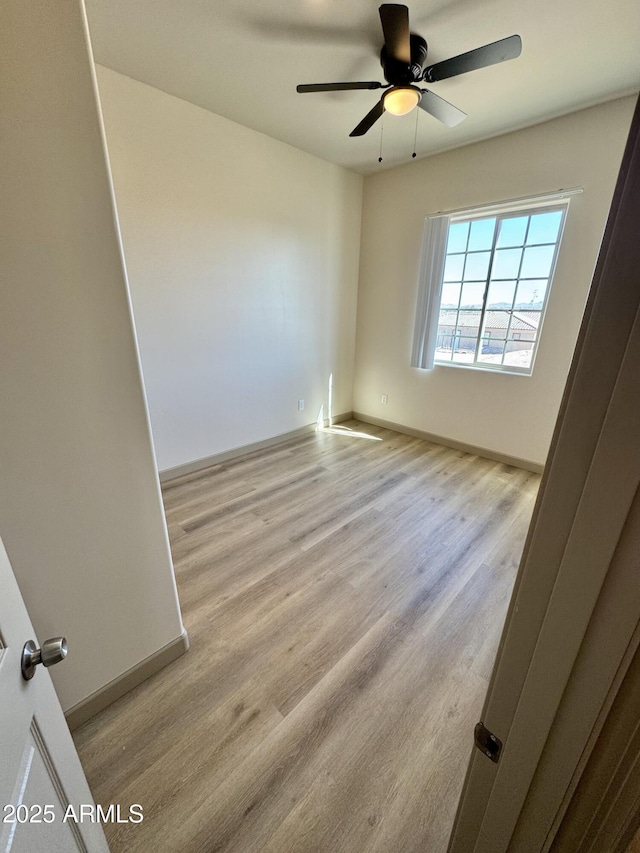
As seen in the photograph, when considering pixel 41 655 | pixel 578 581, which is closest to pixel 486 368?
pixel 578 581

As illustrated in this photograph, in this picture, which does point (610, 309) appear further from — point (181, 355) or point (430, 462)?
point (430, 462)

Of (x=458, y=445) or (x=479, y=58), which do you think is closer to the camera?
(x=479, y=58)

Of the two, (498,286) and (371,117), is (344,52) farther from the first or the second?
(498,286)

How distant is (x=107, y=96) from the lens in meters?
2.17

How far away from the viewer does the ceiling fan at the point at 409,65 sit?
61.0 inches

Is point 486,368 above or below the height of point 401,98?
below

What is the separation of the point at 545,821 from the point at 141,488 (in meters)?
1.27

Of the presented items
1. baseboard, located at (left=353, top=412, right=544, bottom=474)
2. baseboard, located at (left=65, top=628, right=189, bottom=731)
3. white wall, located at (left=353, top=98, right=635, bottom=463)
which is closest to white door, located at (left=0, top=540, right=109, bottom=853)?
baseboard, located at (left=65, top=628, right=189, bottom=731)

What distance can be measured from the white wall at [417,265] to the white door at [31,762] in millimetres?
3558

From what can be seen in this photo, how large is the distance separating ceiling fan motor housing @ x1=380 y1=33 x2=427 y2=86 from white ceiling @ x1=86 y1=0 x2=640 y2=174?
47mm

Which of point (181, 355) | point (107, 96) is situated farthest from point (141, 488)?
point (107, 96)

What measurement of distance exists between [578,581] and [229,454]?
10.8 ft

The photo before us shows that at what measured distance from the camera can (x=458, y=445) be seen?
3.75 m

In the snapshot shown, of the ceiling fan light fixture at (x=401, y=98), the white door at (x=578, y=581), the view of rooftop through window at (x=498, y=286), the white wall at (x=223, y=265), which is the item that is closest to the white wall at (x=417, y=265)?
the view of rooftop through window at (x=498, y=286)
